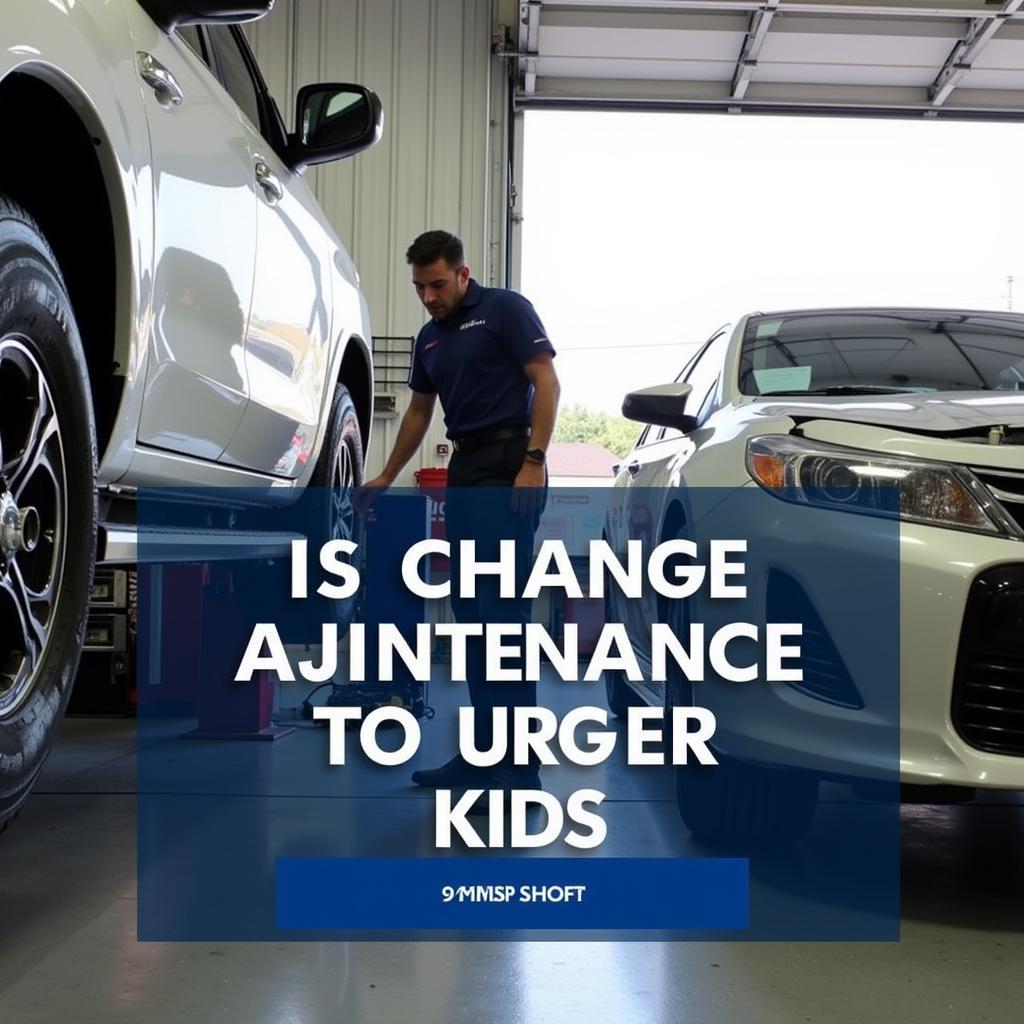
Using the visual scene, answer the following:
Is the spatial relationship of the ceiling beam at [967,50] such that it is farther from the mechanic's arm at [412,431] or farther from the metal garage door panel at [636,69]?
the mechanic's arm at [412,431]

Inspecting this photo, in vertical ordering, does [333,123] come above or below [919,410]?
above

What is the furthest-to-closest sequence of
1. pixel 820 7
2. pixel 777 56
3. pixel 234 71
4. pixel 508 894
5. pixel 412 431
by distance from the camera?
pixel 777 56 < pixel 820 7 < pixel 412 431 < pixel 234 71 < pixel 508 894

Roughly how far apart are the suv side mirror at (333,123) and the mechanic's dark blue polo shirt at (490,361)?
0.70m

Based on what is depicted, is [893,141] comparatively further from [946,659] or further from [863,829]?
[946,659]

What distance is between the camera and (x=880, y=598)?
2213mm

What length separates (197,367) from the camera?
7.02 ft

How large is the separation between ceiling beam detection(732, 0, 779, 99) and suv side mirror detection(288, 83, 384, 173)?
6.50 meters

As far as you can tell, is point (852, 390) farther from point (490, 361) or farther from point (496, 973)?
point (496, 973)

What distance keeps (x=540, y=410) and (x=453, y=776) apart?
103cm

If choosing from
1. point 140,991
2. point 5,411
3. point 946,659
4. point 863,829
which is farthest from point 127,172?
point 863,829

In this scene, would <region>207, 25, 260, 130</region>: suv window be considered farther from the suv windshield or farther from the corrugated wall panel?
the corrugated wall panel

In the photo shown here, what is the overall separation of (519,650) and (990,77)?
8096mm

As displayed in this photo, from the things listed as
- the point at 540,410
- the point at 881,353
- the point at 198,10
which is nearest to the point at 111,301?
the point at 198,10

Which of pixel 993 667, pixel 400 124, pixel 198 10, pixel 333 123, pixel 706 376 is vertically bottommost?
pixel 993 667
